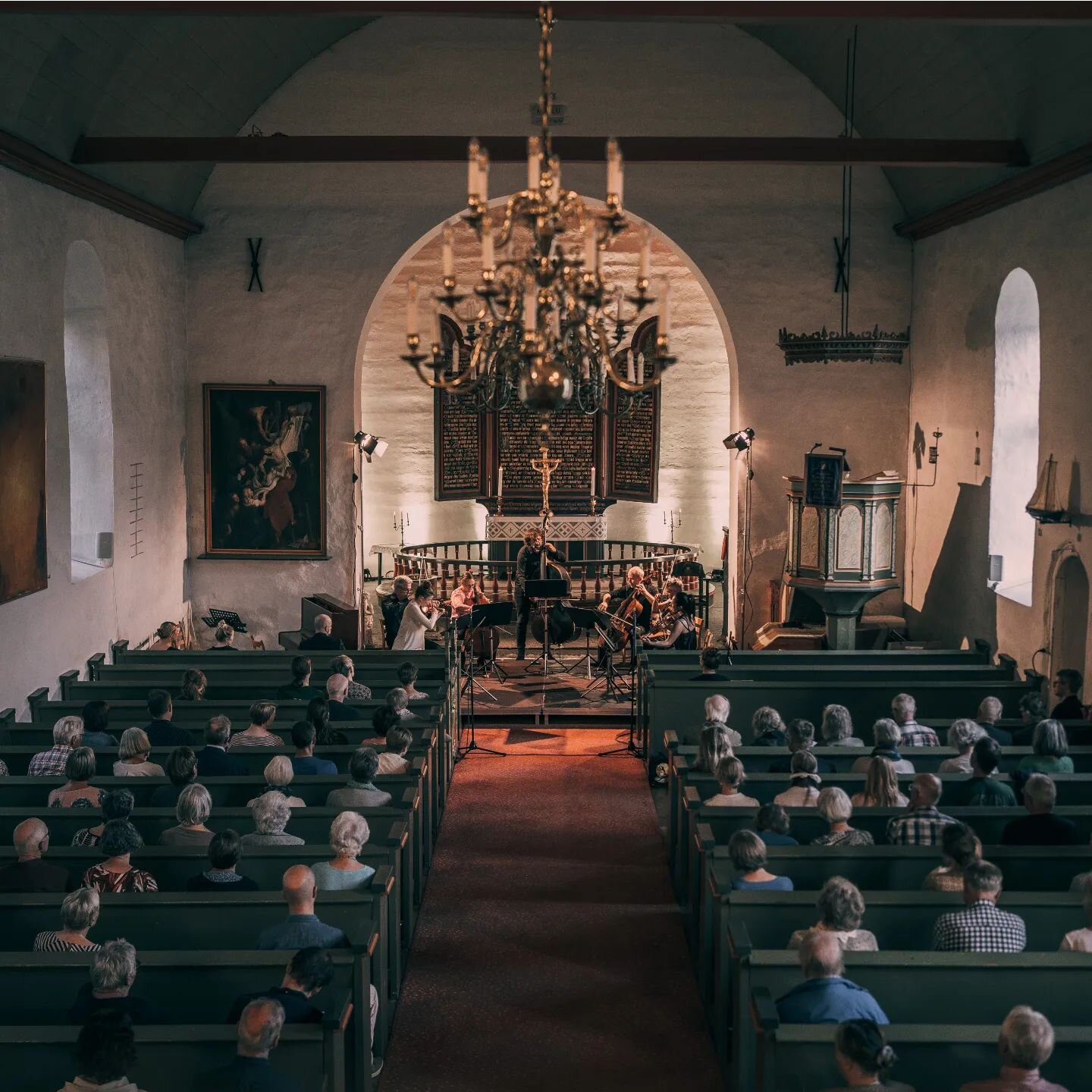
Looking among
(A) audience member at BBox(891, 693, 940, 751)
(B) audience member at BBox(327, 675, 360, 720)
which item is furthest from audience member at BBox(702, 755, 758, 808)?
(B) audience member at BBox(327, 675, 360, 720)

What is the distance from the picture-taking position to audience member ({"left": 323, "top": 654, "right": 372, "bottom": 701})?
10008 mm

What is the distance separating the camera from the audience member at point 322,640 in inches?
484

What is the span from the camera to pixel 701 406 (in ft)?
65.1

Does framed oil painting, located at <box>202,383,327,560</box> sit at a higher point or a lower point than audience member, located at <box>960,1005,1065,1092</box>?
higher

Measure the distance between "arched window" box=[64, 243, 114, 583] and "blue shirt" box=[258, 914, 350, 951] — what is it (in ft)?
26.5

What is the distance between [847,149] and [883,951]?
9.46 m

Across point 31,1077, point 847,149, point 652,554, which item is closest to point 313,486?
point 652,554

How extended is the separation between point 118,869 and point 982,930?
12.5 ft

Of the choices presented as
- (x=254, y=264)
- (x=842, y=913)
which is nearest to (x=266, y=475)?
(x=254, y=264)

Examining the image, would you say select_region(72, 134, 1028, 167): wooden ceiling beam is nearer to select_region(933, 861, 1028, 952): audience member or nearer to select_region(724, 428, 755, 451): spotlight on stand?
select_region(724, 428, 755, 451): spotlight on stand

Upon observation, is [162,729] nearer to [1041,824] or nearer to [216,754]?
[216,754]

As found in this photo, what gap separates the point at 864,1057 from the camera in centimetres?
422

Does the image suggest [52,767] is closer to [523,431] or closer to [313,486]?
[313,486]

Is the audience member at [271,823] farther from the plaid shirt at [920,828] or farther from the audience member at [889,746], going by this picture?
the audience member at [889,746]
